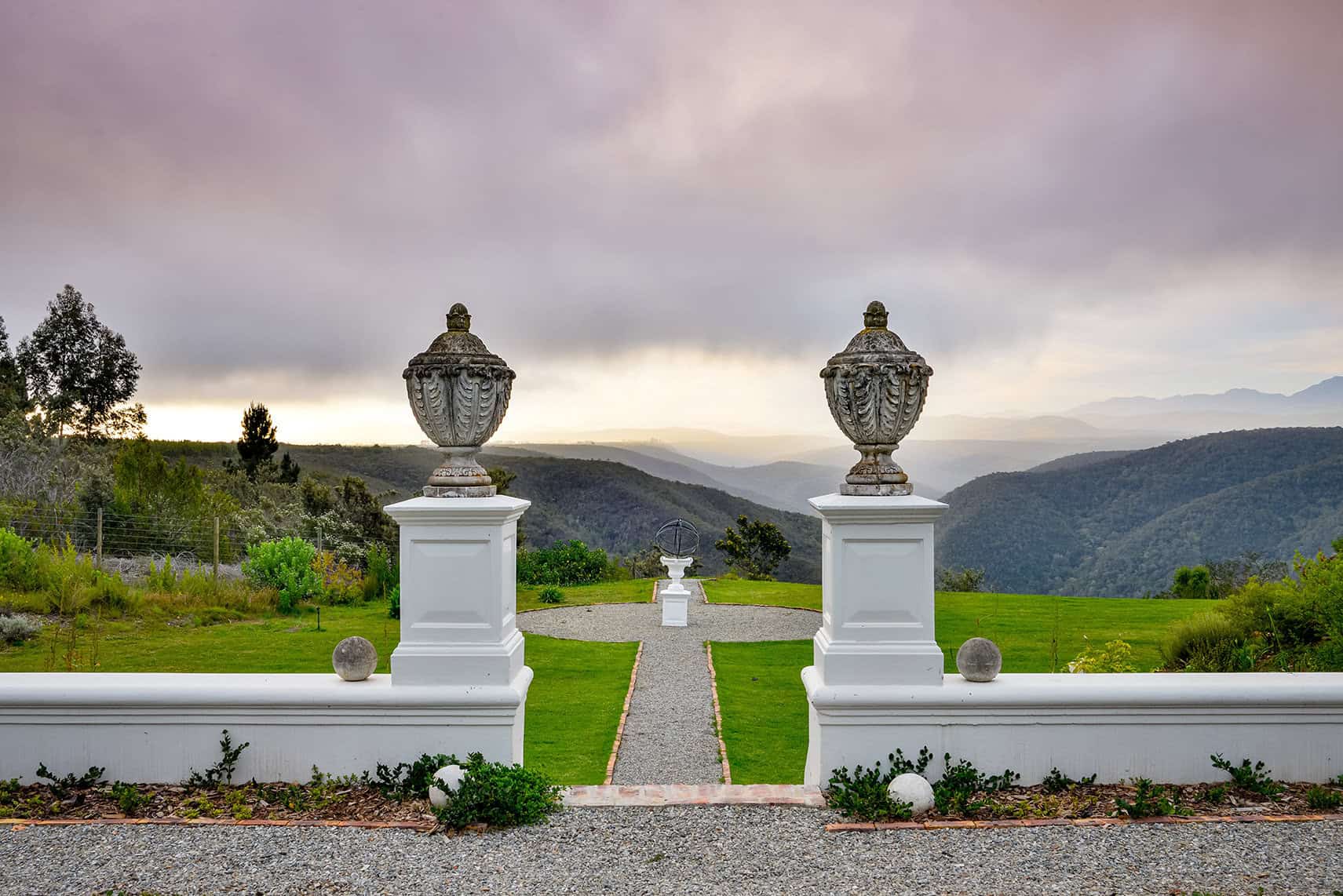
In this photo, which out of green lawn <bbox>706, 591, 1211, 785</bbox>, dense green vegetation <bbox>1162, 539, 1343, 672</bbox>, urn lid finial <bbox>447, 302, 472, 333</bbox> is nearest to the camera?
urn lid finial <bbox>447, 302, 472, 333</bbox>

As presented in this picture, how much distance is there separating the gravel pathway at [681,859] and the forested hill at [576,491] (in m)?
27.0

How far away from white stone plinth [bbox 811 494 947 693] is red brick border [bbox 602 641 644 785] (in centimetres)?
200

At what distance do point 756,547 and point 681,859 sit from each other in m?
17.9

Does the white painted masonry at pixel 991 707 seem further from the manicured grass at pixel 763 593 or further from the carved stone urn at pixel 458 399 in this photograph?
the manicured grass at pixel 763 593

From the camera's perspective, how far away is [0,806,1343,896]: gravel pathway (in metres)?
3.13

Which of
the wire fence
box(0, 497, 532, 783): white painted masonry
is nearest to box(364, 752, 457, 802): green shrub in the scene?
box(0, 497, 532, 783): white painted masonry

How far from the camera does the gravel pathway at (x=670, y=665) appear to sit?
5531 mm

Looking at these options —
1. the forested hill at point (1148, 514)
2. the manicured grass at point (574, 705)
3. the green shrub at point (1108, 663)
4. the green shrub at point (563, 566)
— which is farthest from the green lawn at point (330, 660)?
the forested hill at point (1148, 514)

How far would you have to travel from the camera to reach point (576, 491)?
38.9 metres

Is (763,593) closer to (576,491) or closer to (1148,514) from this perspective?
(1148,514)

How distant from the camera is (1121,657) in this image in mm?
6574

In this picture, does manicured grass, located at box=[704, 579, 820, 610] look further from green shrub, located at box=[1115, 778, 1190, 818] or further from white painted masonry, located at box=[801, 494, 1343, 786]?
green shrub, located at box=[1115, 778, 1190, 818]

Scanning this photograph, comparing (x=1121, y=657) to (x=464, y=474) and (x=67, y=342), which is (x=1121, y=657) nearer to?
(x=464, y=474)

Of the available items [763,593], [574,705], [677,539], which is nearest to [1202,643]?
[574,705]
